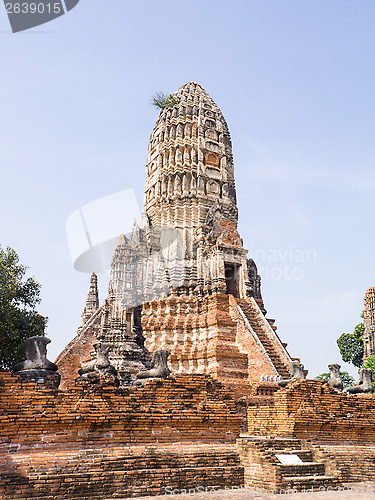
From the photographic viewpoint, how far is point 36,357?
32.3 feet

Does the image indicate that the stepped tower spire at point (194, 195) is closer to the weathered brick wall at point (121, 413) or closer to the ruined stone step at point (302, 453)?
the ruined stone step at point (302, 453)

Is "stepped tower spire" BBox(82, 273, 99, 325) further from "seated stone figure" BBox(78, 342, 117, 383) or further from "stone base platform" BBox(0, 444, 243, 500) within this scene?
"stone base platform" BBox(0, 444, 243, 500)

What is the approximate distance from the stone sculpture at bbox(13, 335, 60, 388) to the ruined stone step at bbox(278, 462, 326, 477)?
5.15 m

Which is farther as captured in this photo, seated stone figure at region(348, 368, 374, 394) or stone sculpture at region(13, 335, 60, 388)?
seated stone figure at region(348, 368, 374, 394)

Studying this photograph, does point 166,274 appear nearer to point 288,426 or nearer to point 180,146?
point 180,146

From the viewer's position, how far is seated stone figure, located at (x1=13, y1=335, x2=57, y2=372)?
9.74 m

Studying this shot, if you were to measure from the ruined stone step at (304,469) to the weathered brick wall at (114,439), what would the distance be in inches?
39.7

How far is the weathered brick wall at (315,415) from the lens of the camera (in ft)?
39.7

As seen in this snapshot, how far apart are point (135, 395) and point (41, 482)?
240 cm

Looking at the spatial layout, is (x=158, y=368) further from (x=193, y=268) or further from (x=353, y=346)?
(x=353, y=346)

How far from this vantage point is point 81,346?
2616 centimetres

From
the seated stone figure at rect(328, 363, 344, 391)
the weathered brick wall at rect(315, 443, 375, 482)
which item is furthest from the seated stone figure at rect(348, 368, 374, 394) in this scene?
the weathered brick wall at rect(315, 443, 375, 482)

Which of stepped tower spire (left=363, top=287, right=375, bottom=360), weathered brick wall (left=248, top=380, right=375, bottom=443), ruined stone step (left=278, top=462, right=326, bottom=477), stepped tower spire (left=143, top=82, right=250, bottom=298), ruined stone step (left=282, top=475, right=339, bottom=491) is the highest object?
stepped tower spire (left=143, top=82, right=250, bottom=298)

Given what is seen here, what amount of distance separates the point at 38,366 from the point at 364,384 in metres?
10.2
